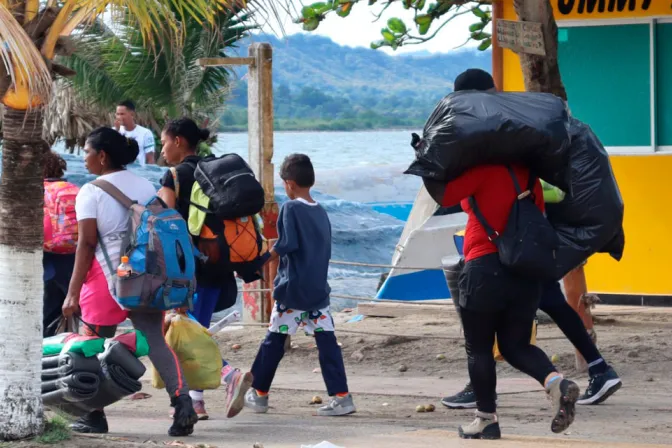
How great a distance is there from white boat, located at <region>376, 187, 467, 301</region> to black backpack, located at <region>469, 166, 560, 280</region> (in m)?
6.27

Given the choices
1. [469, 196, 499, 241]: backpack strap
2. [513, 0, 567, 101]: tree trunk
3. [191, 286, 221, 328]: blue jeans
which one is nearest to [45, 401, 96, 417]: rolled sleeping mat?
[191, 286, 221, 328]: blue jeans

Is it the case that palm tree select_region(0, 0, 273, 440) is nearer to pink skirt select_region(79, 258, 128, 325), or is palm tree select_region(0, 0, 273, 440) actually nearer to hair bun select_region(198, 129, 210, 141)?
pink skirt select_region(79, 258, 128, 325)

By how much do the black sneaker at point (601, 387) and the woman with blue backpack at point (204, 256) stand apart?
84.2 inches

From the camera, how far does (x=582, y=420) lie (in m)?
6.71

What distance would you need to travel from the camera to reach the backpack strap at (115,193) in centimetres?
622

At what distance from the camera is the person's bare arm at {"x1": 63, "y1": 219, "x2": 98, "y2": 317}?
6.16 meters

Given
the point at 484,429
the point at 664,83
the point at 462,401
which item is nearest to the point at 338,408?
the point at 462,401

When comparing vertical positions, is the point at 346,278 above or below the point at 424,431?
below

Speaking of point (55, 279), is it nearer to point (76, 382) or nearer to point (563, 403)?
point (76, 382)

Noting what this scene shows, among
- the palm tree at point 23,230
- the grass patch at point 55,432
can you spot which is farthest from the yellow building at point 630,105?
the grass patch at point 55,432

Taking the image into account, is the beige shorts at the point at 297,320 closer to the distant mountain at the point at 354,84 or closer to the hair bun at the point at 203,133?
the hair bun at the point at 203,133

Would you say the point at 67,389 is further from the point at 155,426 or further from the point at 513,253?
the point at 513,253

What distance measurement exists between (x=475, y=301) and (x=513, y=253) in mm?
337

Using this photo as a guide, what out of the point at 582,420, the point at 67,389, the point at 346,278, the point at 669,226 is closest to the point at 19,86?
the point at 67,389
